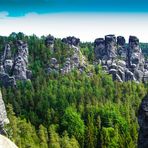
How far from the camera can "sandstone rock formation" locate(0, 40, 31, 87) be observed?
5655 inches

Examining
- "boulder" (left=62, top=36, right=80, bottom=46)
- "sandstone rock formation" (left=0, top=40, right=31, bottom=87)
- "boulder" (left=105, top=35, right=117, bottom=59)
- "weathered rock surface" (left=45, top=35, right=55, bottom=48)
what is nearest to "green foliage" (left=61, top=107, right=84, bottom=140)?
"sandstone rock formation" (left=0, top=40, right=31, bottom=87)

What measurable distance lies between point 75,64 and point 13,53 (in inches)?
830

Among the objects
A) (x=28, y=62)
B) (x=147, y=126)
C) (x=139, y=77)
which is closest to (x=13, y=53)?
(x=28, y=62)

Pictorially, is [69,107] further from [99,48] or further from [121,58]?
[99,48]

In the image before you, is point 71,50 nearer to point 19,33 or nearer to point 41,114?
point 19,33

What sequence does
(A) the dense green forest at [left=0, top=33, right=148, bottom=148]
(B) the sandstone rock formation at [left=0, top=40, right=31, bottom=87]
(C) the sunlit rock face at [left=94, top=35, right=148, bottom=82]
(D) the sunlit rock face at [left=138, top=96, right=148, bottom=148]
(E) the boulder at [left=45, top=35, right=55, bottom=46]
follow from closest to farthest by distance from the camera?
(D) the sunlit rock face at [left=138, top=96, right=148, bottom=148]
(A) the dense green forest at [left=0, top=33, right=148, bottom=148]
(B) the sandstone rock formation at [left=0, top=40, right=31, bottom=87]
(C) the sunlit rock face at [left=94, top=35, right=148, bottom=82]
(E) the boulder at [left=45, top=35, right=55, bottom=46]

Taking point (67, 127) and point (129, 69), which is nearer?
point (67, 127)

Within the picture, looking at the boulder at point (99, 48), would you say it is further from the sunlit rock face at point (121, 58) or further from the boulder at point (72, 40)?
the boulder at point (72, 40)

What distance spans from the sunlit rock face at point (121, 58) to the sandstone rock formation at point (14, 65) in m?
27.5

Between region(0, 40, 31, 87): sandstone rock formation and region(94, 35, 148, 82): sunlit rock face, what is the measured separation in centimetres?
2746

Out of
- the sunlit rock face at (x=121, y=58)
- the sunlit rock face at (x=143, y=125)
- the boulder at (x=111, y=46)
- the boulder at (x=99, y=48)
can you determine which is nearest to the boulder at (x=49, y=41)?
the sunlit rock face at (x=121, y=58)

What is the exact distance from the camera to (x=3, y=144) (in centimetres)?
1786

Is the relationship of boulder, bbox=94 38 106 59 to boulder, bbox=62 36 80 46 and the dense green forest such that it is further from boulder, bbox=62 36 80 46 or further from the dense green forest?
boulder, bbox=62 36 80 46

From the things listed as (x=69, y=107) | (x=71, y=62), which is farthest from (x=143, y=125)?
(x=71, y=62)
